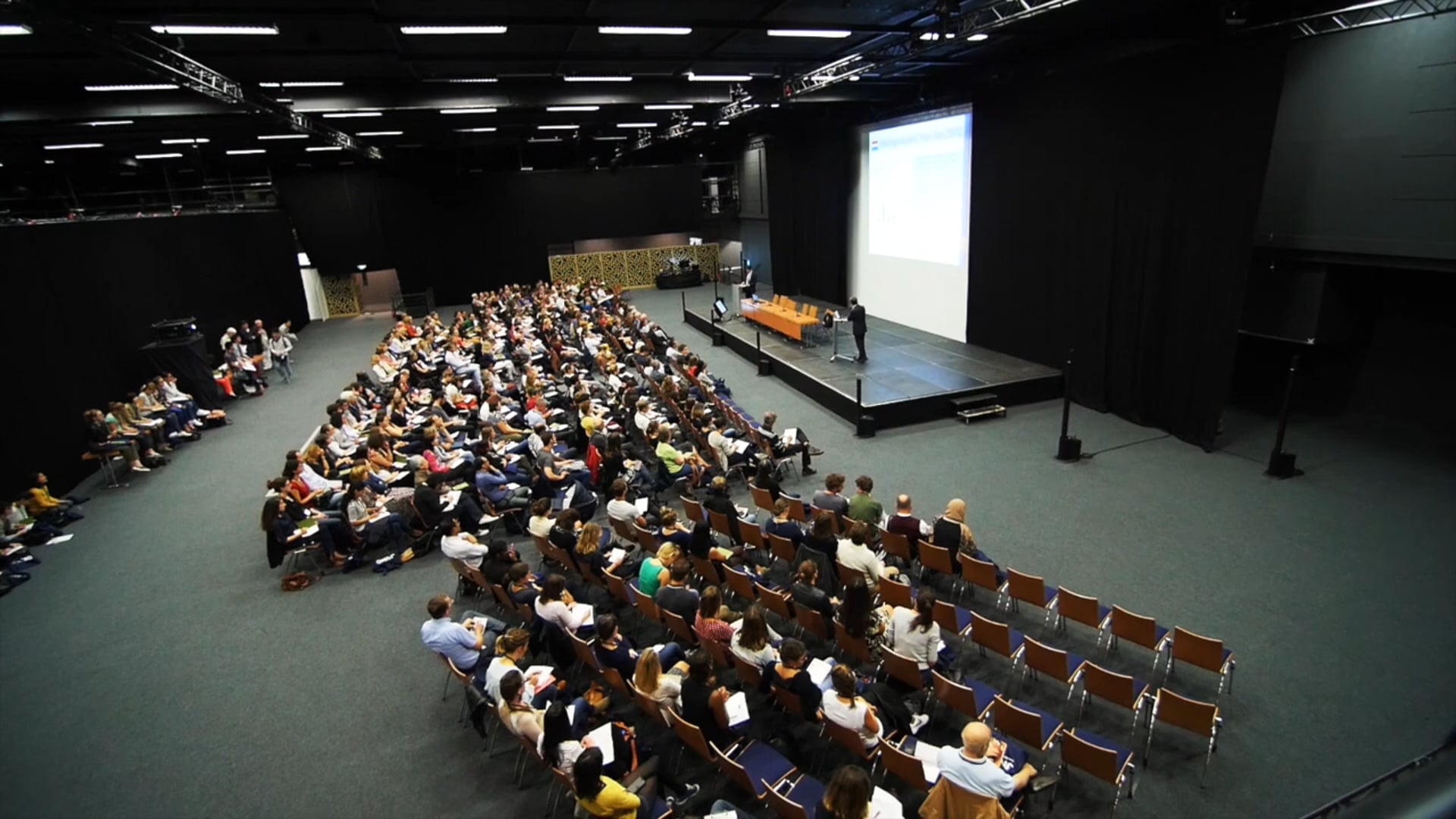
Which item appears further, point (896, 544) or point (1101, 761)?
point (896, 544)

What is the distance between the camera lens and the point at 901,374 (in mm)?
12516

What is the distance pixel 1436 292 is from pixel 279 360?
20905 millimetres

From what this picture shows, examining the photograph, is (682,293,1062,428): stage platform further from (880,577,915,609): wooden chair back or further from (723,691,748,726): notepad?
(723,691,748,726): notepad

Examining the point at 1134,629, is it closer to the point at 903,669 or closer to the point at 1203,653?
the point at 1203,653

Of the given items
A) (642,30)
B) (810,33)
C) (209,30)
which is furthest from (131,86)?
(810,33)

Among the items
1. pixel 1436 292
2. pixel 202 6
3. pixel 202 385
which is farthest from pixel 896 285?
pixel 202 385

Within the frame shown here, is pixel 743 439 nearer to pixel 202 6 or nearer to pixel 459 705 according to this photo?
pixel 459 705

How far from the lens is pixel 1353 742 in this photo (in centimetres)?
466

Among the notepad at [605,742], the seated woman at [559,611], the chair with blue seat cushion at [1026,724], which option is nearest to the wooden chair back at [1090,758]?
the chair with blue seat cushion at [1026,724]

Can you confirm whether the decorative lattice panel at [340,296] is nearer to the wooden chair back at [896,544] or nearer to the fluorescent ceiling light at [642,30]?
the fluorescent ceiling light at [642,30]

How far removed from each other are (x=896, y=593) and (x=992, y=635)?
31.4 inches

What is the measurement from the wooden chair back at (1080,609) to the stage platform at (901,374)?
17.5ft

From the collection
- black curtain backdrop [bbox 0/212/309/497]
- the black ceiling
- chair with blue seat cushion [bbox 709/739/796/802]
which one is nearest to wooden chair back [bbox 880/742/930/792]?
chair with blue seat cushion [bbox 709/739/796/802]

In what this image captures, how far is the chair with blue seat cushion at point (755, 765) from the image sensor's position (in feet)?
13.3
